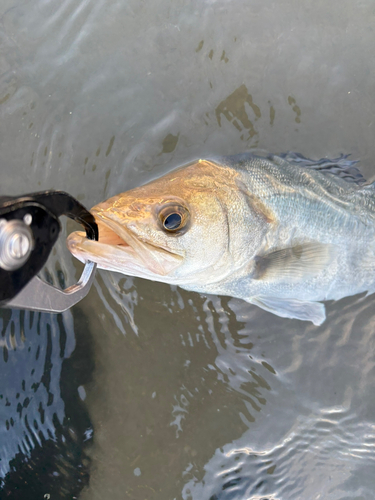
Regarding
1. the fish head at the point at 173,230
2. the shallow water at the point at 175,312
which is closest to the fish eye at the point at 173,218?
the fish head at the point at 173,230

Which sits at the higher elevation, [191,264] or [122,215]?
[122,215]

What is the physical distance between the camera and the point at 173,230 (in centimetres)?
212

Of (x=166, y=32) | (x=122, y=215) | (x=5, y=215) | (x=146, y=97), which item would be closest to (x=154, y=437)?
(x=122, y=215)

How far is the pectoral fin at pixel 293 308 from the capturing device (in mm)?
2686

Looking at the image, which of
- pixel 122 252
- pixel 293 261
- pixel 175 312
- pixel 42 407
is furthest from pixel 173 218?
pixel 42 407

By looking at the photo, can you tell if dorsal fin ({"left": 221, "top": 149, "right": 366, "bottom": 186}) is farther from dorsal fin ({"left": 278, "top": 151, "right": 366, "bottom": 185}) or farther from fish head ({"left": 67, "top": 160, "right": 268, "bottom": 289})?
fish head ({"left": 67, "top": 160, "right": 268, "bottom": 289})

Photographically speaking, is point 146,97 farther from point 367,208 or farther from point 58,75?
point 367,208

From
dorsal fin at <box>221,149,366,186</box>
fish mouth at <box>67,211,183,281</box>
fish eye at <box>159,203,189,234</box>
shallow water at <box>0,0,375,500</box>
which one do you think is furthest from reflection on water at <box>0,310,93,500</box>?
dorsal fin at <box>221,149,366,186</box>

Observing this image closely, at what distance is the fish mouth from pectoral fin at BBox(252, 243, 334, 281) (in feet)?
2.08

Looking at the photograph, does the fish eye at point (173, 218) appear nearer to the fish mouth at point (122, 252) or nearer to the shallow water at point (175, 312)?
the fish mouth at point (122, 252)

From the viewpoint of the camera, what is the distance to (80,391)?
3.03 metres

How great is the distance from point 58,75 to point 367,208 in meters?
2.62

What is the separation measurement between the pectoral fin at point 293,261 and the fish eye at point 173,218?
615mm

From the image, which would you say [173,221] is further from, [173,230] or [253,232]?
Answer: [253,232]
